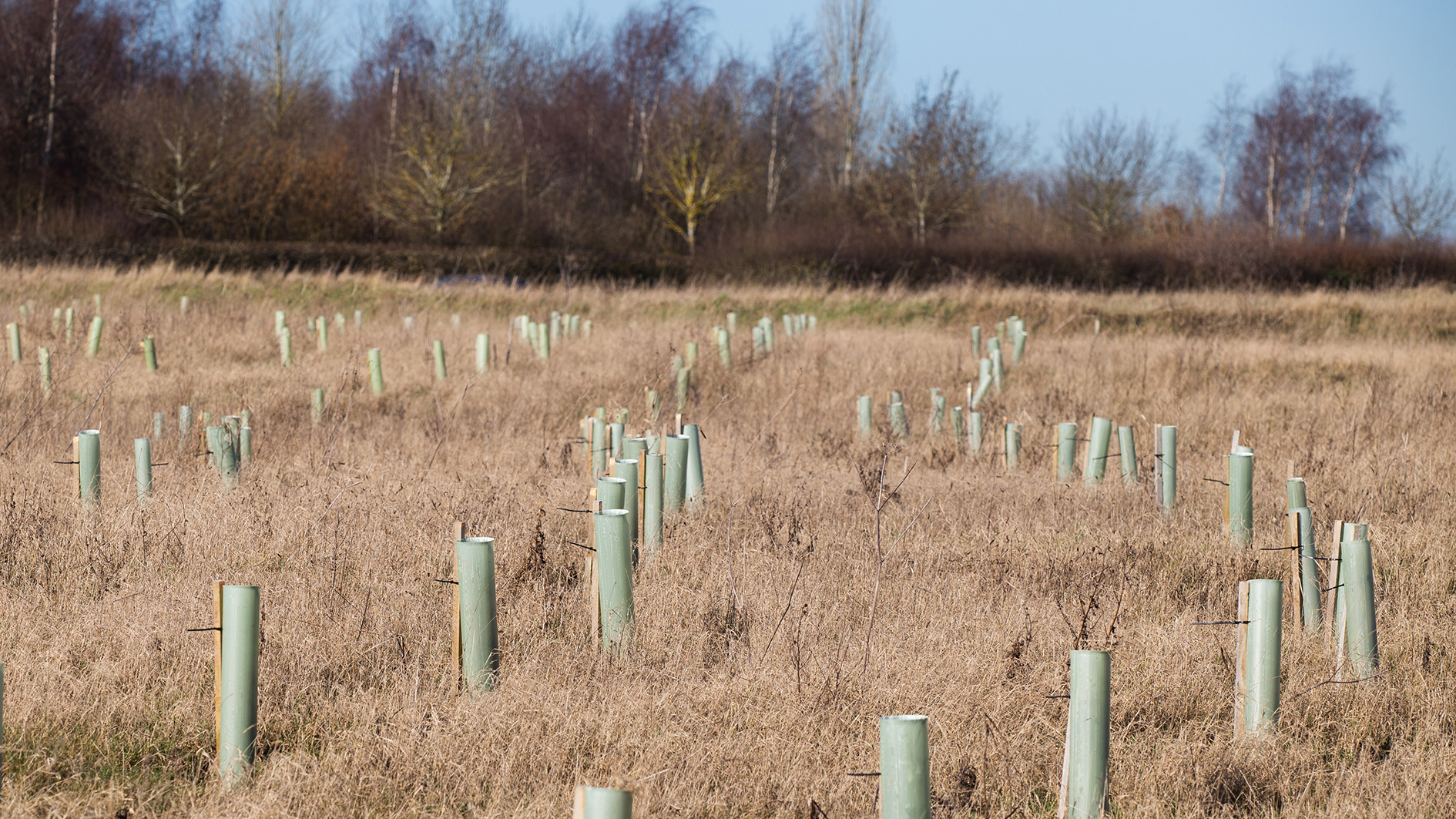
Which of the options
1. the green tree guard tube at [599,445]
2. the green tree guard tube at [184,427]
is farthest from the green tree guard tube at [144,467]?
the green tree guard tube at [599,445]

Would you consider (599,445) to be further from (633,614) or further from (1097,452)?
(1097,452)

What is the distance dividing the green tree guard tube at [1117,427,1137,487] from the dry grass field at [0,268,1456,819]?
0.31 feet

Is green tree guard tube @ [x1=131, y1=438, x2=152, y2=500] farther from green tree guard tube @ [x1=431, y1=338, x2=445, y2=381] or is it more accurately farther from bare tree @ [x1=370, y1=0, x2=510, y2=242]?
bare tree @ [x1=370, y1=0, x2=510, y2=242]

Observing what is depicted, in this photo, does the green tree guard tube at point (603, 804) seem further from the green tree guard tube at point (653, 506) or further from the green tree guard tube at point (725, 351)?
the green tree guard tube at point (725, 351)

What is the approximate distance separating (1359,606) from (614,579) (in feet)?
6.42

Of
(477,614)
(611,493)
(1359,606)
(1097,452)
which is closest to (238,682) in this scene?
(477,614)

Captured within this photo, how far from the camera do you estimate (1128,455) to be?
17.2 feet

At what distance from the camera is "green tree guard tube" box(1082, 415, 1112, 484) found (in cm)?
529

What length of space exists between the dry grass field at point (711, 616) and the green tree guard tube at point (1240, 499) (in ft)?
0.57

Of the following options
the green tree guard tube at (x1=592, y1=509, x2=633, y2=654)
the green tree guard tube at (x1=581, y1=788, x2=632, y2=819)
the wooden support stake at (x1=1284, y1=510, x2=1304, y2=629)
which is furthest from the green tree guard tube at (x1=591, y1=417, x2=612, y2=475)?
the green tree guard tube at (x1=581, y1=788, x2=632, y2=819)

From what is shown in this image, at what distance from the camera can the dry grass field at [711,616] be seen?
231 centimetres

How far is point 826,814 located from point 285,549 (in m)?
2.42

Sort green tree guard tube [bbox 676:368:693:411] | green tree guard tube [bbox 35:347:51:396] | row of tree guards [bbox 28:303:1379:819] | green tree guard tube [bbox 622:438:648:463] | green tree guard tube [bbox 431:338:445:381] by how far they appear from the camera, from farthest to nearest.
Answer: green tree guard tube [bbox 431:338:445:381] < green tree guard tube [bbox 676:368:693:411] < green tree guard tube [bbox 35:347:51:396] < green tree guard tube [bbox 622:438:648:463] < row of tree guards [bbox 28:303:1379:819]

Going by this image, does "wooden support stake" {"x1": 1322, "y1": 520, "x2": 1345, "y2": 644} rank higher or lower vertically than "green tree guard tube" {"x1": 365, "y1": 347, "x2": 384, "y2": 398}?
lower
